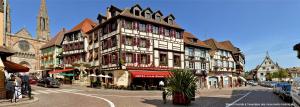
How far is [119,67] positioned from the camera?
3519 centimetres

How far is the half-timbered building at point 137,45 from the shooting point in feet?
116

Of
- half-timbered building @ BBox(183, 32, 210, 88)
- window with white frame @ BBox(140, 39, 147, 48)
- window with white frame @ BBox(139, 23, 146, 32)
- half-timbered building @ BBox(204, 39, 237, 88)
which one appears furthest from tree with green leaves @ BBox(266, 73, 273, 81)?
window with white frame @ BBox(139, 23, 146, 32)

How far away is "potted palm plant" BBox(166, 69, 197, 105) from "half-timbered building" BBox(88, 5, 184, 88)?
59.6ft

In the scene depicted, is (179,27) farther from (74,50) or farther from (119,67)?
(74,50)

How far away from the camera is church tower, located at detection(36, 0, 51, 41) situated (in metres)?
90.7

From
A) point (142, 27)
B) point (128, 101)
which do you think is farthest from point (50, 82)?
point (128, 101)

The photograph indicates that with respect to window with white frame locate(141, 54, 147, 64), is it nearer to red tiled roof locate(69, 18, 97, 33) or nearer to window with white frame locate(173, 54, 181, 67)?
window with white frame locate(173, 54, 181, 67)

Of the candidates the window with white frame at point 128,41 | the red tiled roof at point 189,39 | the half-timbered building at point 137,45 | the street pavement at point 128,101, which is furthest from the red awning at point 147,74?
the street pavement at point 128,101

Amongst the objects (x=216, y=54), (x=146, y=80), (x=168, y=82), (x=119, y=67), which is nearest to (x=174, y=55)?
(x=146, y=80)

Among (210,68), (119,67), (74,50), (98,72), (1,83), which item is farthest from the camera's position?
(210,68)

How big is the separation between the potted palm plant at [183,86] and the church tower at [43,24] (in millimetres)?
81423

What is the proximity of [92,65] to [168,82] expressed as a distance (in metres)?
27.4

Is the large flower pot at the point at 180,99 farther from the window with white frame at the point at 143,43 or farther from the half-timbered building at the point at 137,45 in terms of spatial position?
the window with white frame at the point at 143,43

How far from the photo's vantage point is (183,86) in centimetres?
1605
